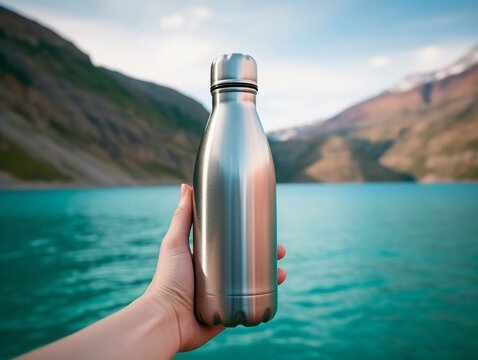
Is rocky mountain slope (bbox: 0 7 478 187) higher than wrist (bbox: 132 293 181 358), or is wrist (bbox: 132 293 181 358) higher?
rocky mountain slope (bbox: 0 7 478 187)

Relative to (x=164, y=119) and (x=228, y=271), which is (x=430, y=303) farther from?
(x=164, y=119)

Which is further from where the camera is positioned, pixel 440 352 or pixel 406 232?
pixel 406 232

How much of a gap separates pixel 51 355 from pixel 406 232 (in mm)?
27639

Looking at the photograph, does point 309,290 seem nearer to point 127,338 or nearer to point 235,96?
point 235,96

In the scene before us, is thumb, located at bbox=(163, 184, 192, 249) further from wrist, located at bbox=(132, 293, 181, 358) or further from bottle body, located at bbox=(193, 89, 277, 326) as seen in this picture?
wrist, located at bbox=(132, 293, 181, 358)

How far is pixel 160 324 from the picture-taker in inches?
78.9

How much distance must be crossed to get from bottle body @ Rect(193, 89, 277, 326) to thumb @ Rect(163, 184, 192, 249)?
0.19 m

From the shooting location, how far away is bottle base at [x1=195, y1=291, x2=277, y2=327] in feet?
6.68

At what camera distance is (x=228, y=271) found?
2.03 m

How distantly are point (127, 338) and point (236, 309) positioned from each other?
500mm

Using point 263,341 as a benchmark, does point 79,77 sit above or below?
above

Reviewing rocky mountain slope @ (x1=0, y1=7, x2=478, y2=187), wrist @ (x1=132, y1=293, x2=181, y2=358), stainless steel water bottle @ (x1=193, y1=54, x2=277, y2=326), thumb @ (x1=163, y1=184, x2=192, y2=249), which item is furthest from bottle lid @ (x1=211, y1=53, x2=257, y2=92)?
rocky mountain slope @ (x1=0, y1=7, x2=478, y2=187)

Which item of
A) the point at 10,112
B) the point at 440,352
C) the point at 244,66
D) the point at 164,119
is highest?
the point at 164,119

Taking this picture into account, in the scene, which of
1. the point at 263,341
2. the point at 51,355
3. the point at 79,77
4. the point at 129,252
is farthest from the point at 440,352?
the point at 79,77
